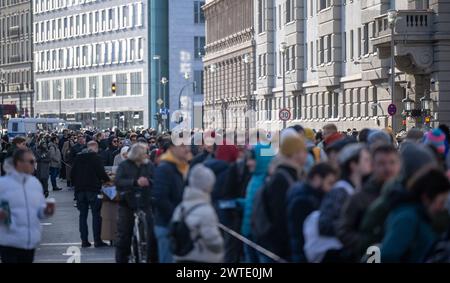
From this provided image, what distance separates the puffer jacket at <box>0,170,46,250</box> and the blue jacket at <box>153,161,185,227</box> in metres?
2.09

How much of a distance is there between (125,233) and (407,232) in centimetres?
1135

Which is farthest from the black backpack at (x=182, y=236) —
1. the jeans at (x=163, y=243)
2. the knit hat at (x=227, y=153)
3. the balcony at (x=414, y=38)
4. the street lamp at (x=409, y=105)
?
the balcony at (x=414, y=38)

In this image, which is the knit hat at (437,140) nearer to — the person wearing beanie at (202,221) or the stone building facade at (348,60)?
the person wearing beanie at (202,221)

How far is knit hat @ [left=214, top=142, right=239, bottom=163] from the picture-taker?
1896cm

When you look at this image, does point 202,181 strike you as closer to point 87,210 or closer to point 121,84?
point 87,210

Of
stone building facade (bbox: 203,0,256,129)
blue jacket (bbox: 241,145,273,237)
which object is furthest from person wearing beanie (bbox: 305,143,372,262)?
stone building facade (bbox: 203,0,256,129)

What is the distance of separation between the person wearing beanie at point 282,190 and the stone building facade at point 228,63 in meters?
87.5

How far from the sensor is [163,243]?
17.5m

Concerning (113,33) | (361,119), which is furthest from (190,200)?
(113,33)

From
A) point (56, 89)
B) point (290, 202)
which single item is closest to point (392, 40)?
point (290, 202)

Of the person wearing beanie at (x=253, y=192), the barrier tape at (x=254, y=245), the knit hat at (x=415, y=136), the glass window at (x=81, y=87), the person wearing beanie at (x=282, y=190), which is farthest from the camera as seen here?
the glass window at (x=81, y=87)

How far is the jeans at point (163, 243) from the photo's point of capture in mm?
17125
